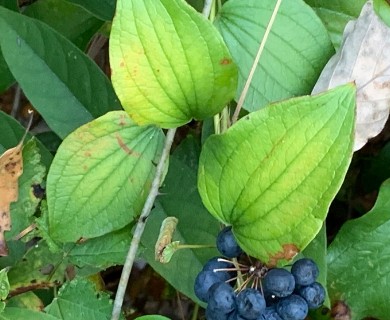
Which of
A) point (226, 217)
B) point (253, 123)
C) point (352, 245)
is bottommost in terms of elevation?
point (352, 245)

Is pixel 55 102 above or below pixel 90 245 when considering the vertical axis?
above

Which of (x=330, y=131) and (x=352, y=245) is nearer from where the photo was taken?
(x=330, y=131)

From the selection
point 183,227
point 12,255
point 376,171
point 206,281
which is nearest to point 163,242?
point 206,281

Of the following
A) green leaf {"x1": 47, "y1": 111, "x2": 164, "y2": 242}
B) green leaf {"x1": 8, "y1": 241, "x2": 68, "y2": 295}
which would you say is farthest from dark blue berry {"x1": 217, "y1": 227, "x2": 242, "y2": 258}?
green leaf {"x1": 8, "y1": 241, "x2": 68, "y2": 295}

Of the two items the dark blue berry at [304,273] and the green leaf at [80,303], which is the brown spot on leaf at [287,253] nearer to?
the dark blue berry at [304,273]

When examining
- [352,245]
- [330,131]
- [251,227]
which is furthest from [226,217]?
[352,245]

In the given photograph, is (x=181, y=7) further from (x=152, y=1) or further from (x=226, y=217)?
Answer: (x=226, y=217)

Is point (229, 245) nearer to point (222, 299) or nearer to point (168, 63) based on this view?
point (222, 299)
